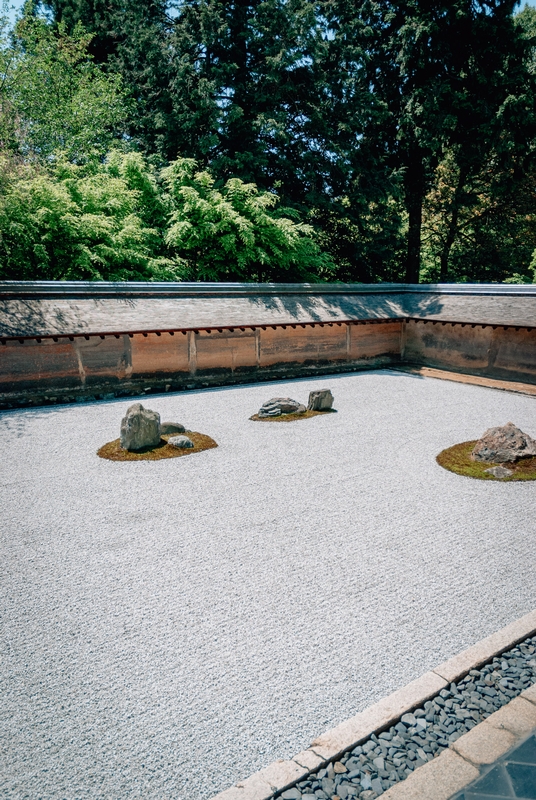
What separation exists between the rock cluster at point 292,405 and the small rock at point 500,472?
4642 millimetres

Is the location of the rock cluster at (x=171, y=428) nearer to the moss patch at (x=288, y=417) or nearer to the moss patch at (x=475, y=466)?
the moss patch at (x=288, y=417)

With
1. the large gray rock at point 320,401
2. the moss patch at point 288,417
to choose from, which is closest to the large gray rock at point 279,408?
the moss patch at point 288,417

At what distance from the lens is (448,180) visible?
28266 mm

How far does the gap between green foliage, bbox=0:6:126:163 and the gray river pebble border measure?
22.4 meters

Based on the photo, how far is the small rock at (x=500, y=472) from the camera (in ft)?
28.7

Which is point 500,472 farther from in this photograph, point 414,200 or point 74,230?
point 414,200

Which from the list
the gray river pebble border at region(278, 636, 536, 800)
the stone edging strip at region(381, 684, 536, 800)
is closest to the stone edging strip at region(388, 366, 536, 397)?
the gray river pebble border at region(278, 636, 536, 800)

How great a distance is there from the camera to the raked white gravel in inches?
152

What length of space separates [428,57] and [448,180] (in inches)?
309

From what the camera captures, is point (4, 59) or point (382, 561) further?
point (4, 59)

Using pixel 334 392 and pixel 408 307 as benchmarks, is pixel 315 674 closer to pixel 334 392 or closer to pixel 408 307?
pixel 334 392

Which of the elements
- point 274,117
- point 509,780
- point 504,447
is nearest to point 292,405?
point 504,447

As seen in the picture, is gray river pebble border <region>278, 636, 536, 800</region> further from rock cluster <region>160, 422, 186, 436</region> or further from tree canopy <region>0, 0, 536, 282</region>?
tree canopy <region>0, 0, 536, 282</region>

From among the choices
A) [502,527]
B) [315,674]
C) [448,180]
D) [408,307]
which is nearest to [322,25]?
[448,180]
